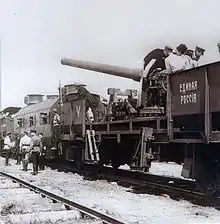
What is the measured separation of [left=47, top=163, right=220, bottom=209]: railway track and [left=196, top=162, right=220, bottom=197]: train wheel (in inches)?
6.8

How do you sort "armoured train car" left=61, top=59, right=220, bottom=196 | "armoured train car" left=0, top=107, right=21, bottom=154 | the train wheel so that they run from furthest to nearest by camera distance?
"armoured train car" left=0, top=107, right=21, bottom=154, the train wheel, "armoured train car" left=61, top=59, right=220, bottom=196

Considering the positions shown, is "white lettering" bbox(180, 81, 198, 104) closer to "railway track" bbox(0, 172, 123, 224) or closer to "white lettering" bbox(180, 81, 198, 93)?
"white lettering" bbox(180, 81, 198, 93)

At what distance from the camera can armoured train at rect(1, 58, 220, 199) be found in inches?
285

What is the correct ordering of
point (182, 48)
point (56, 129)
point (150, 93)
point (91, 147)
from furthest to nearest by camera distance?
point (56, 129) → point (91, 147) → point (150, 93) → point (182, 48)

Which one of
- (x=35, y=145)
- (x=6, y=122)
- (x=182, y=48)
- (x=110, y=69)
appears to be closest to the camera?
(x=182, y=48)

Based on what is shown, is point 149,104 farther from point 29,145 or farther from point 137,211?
point 29,145

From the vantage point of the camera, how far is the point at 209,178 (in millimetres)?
7512

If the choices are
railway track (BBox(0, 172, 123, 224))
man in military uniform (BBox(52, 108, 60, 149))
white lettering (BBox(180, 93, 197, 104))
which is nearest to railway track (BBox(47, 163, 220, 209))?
man in military uniform (BBox(52, 108, 60, 149))

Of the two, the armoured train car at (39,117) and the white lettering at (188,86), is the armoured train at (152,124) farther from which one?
the armoured train car at (39,117)

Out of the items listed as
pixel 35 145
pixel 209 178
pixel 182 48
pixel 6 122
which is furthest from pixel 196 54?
pixel 6 122

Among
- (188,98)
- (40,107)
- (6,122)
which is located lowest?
(188,98)

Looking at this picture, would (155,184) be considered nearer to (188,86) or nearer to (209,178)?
(209,178)

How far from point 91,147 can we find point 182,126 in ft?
12.3

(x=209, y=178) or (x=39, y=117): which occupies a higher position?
(x=39, y=117)
